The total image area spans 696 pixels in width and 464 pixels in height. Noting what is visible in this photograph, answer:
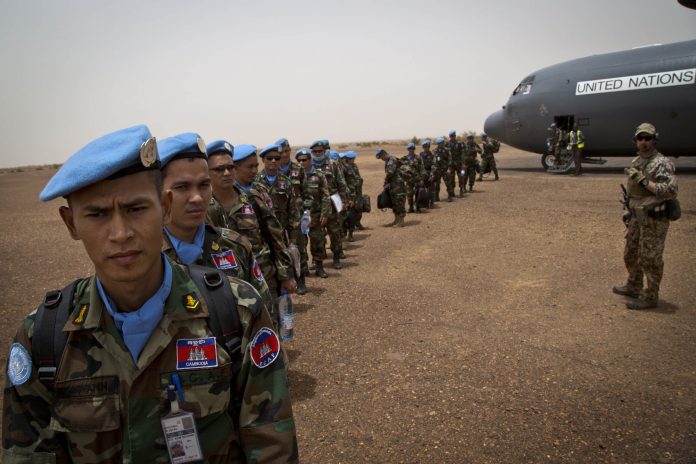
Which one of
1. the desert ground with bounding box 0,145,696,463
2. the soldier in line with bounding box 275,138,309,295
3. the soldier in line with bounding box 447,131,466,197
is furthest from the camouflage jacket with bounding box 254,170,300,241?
the soldier in line with bounding box 447,131,466,197

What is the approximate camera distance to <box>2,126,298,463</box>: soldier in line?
4.53 feet

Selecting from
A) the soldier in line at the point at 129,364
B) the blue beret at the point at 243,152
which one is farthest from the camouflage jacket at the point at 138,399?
the blue beret at the point at 243,152

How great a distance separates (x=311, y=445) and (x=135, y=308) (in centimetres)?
249

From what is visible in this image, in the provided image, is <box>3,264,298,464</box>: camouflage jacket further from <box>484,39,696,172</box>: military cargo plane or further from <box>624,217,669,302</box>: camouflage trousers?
<box>484,39,696,172</box>: military cargo plane

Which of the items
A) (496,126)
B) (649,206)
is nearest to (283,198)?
(649,206)

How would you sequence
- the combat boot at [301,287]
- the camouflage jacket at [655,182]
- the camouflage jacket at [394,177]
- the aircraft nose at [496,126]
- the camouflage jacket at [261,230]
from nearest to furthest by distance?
the camouflage jacket at [261,230]
the camouflage jacket at [655,182]
the combat boot at [301,287]
the camouflage jacket at [394,177]
the aircraft nose at [496,126]

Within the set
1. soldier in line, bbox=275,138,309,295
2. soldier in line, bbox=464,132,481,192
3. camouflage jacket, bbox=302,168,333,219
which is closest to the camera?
soldier in line, bbox=275,138,309,295

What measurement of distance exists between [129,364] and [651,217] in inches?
238

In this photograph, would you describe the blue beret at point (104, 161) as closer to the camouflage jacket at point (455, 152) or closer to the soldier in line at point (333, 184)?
the soldier in line at point (333, 184)

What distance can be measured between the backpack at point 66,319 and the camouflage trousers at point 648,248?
564 centimetres

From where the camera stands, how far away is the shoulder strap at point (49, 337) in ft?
4.53

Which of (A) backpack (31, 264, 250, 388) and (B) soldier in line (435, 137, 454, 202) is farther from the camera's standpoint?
(B) soldier in line (435, 137, 454, 202)

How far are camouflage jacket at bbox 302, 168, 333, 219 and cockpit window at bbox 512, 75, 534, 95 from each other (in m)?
14.4

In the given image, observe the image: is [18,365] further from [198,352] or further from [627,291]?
[627,291]
